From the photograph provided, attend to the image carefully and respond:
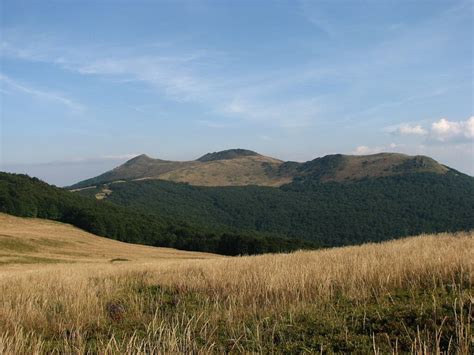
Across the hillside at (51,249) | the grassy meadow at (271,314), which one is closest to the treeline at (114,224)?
the hillside at (51,249)

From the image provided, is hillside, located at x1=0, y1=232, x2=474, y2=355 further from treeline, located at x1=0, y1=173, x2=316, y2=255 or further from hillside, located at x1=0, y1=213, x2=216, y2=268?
treeline, located at x1=0, y1=173, x2=316, y2=255

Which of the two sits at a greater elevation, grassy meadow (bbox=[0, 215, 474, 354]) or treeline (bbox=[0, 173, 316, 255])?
grassy meadow (bbox=[0, 215, 474, 354])

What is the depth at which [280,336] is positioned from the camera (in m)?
5.04

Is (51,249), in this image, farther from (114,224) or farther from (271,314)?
(271,314)

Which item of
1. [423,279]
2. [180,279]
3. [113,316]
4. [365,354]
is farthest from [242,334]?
[180,279]

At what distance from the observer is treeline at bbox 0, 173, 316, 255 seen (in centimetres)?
10806

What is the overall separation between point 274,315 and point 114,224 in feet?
380

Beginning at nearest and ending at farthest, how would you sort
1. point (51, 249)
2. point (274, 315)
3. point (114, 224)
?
point (274, 315) → point (51, 249) → point (114, 224)

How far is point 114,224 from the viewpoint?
11544cm

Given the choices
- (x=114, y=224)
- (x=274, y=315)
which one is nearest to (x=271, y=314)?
(x=274, y=315)

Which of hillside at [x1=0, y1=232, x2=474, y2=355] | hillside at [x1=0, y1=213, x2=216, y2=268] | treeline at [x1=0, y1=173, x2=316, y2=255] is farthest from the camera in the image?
treeline at [x1=0, y1=173, x2=316, y2=255]

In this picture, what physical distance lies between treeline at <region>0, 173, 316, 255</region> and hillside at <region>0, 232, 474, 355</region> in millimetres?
96676

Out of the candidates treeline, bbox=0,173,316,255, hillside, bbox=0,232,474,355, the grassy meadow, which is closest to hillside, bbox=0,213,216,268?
treeline, bbox=0,173,316,255

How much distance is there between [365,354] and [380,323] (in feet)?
3.32
